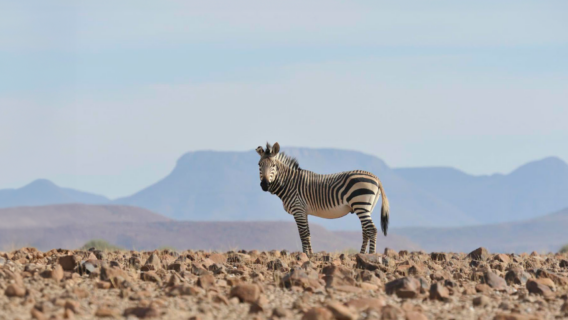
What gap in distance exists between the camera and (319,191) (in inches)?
757

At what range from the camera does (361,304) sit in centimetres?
944

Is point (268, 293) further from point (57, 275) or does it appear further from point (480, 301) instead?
point (57, 275)

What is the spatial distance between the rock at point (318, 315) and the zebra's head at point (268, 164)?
1010 cm

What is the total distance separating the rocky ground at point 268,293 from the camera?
8945 millimetres

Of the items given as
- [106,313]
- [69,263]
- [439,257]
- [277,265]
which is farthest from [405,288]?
[439,257]

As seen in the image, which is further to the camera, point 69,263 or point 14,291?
point 69,263

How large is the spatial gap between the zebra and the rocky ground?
491cm

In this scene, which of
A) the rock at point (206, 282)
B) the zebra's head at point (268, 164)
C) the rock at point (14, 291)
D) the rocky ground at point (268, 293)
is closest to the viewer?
the rocky ground at point (268, 293)

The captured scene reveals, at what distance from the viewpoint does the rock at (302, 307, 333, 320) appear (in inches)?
338

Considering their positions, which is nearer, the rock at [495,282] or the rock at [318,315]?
the rock at [318,315]

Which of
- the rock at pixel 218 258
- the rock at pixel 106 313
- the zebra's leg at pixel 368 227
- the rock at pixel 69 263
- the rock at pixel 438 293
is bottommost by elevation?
the rock at pixel 106 313

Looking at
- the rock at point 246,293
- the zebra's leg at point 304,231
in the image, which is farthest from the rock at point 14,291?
the zebra's leg at point 304,231

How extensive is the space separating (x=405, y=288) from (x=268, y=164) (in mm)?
8746

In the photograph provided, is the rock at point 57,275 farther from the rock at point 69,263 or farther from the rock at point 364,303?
the rock at point 364,303
